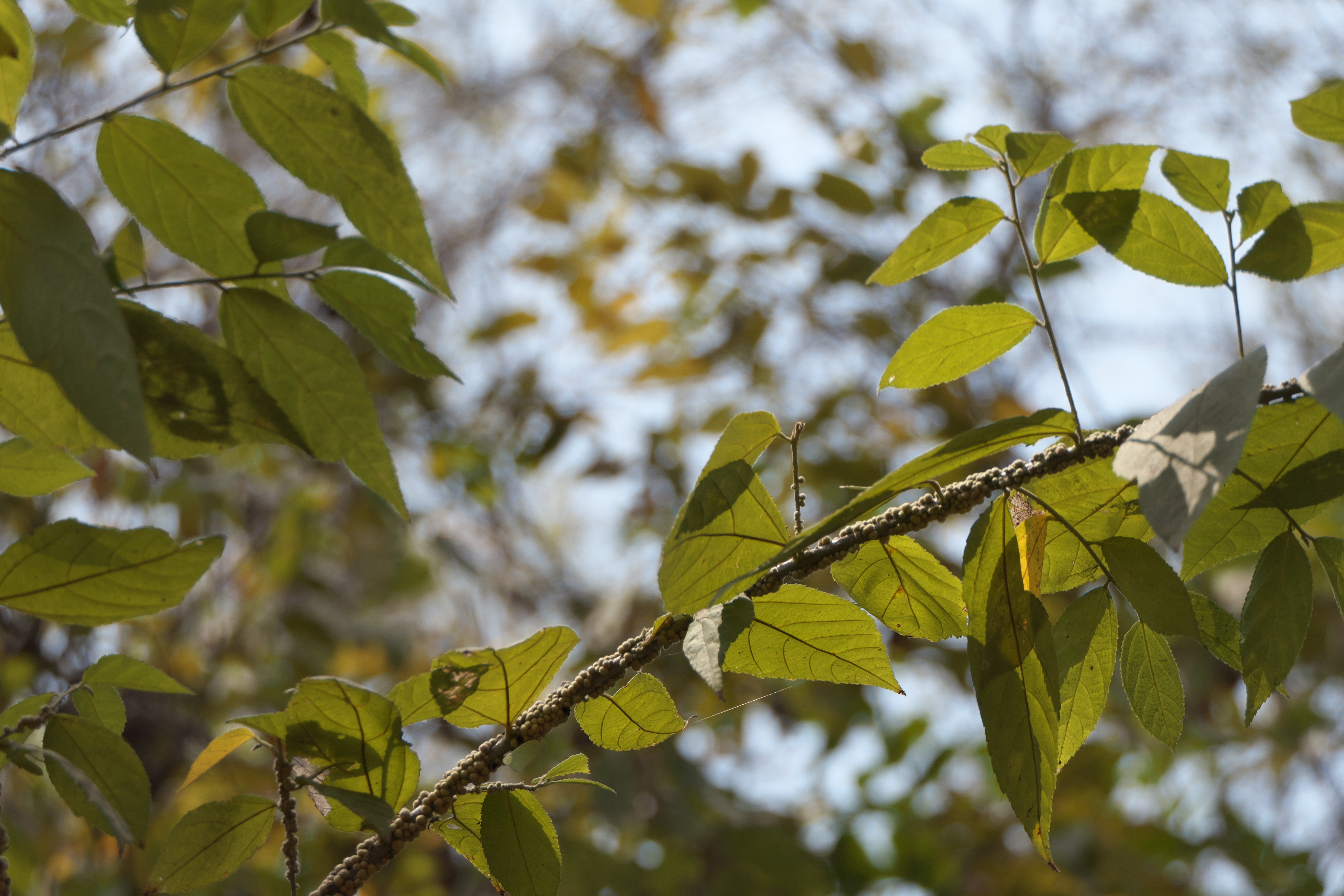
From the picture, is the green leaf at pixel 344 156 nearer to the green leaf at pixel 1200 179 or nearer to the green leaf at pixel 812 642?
the green leaf at pixel 812 642

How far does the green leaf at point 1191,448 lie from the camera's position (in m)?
→ 0.21

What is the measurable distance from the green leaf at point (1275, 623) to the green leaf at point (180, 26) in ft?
1.32

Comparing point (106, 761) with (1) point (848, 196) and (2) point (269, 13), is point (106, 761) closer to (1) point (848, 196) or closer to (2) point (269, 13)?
(2) point (269, 13)

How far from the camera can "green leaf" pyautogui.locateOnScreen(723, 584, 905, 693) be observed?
1.02ft

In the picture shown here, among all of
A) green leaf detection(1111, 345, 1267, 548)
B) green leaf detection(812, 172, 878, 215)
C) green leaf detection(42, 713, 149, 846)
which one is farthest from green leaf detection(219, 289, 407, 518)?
green leaf detection(812, 172, 878, 215)

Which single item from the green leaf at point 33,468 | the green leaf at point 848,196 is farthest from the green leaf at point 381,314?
the green leaf at point 848,196

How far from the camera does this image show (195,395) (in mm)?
305

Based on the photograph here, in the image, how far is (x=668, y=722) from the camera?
326 millimetres

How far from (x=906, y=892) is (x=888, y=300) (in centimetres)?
92

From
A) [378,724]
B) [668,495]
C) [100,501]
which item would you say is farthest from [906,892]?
[100,501]

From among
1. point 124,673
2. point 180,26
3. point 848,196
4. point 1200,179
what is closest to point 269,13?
point 180,26

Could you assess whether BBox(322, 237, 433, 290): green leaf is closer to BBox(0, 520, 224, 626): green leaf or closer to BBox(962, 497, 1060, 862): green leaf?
BBox(0, 520, 224, 626): green leaf

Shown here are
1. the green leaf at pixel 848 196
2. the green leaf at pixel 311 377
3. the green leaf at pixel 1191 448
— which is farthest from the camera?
the green leaf at pixel 848 196

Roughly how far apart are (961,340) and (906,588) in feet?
0.30
